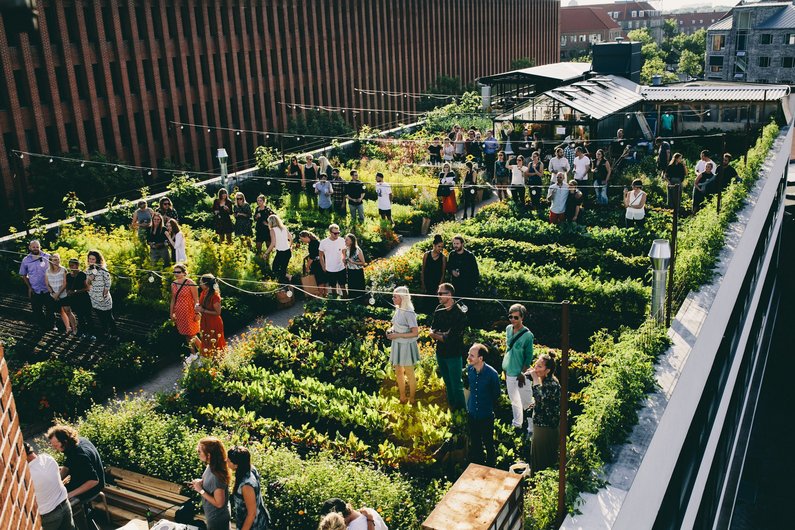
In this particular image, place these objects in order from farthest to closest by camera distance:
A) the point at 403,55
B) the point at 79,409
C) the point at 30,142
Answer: the point at 403,55
the point at 30,142
the point at 79,409

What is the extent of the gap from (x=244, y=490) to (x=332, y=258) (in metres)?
6.86

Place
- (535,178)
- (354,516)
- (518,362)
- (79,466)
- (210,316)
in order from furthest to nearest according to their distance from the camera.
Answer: (535,178) < (210,316) < (518,362) < (79,466) < (354,516)

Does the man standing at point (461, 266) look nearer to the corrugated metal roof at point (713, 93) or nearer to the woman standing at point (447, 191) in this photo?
the woman standing at point (447, 191)

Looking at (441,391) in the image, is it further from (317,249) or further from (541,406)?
(317,249)

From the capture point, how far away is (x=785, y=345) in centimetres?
2917

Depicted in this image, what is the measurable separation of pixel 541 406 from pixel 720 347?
4.98 meters

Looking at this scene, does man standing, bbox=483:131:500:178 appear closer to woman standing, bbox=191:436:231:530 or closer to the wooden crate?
the wooden crate

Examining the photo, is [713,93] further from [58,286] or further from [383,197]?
[58,286]

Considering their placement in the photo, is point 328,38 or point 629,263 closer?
point 629,263

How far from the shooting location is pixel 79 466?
24.5ft

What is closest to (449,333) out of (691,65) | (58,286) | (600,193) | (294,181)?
(58,286)

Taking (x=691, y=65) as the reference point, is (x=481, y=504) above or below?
below

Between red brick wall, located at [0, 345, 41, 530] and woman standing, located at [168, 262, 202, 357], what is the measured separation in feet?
25.9

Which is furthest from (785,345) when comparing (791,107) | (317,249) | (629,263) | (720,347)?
(317,249)
